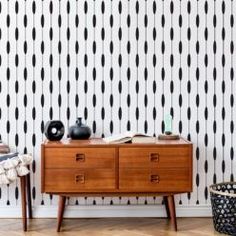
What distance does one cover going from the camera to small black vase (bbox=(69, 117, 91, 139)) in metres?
3.95

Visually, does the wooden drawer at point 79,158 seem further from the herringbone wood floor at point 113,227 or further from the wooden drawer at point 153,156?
the herringbone wood floor at point 113,227

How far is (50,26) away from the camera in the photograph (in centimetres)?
416

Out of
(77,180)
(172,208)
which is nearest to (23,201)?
(77,180)

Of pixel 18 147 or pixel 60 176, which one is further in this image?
pixel 18 147

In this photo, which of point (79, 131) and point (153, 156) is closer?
point (153, 156)

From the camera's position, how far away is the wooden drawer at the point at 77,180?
3732mm

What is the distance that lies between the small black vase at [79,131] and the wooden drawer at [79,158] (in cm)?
25

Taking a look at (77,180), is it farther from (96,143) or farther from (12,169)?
(12,169)

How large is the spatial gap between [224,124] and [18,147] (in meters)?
1.55

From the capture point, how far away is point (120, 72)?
13.7ft

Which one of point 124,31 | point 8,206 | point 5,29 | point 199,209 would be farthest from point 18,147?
point 199,209

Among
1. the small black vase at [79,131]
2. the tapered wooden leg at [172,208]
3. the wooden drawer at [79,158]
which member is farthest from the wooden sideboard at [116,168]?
the small black vase at [79,131]

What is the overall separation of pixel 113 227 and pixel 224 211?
775mm

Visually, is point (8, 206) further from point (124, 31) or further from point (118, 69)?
point (124, 31)
